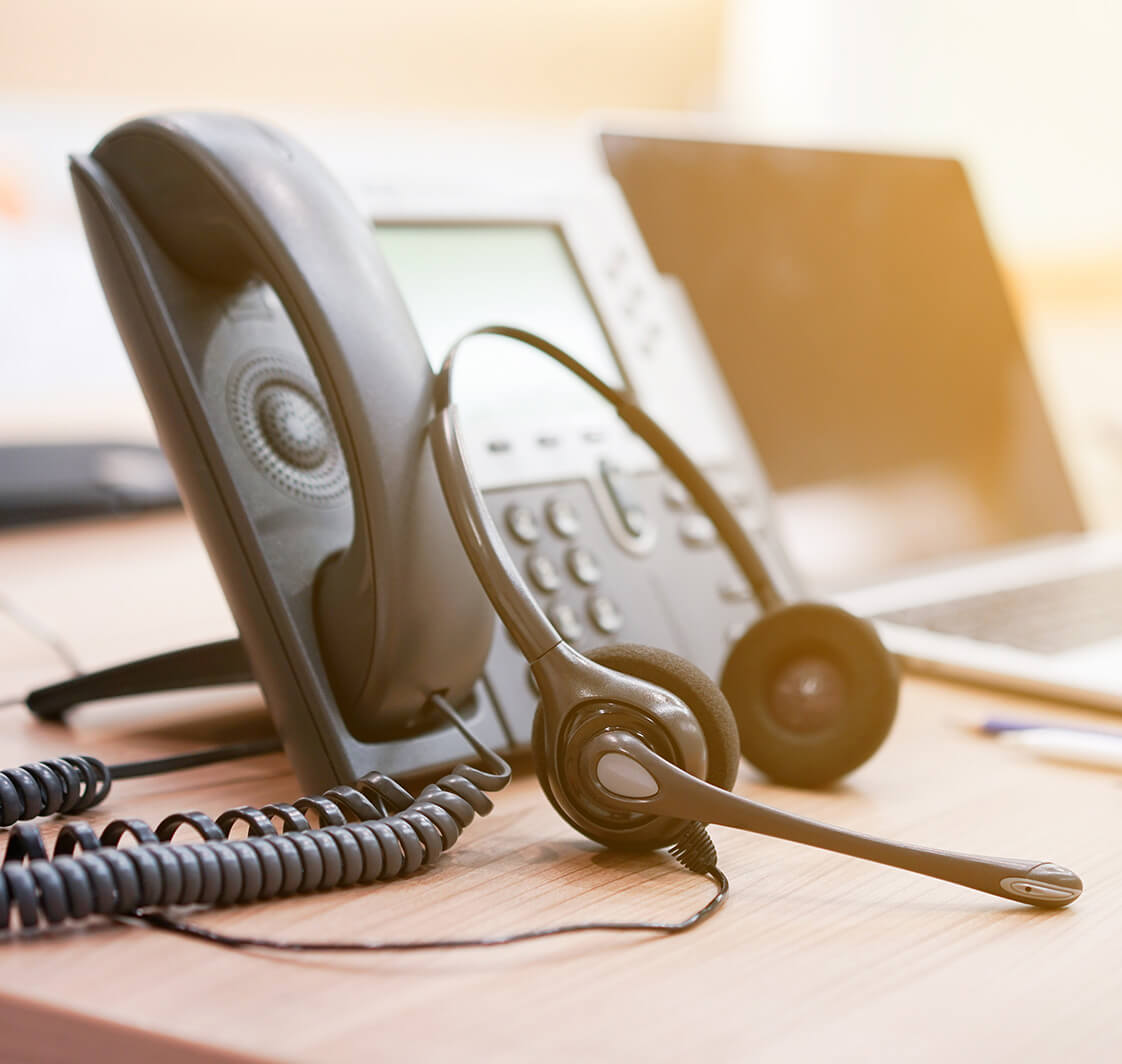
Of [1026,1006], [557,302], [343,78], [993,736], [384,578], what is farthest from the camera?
[343,78]

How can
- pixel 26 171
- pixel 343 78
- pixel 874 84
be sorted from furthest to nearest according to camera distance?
pixel 874 84, pixel 343 78, pixel 26 171

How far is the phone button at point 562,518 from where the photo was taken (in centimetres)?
54

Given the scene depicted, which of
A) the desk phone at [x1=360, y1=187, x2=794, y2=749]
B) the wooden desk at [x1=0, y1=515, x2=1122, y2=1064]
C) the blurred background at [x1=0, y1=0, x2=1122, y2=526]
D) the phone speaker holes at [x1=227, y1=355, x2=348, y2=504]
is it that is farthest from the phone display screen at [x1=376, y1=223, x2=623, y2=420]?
the blurred background at [x1=0, y1=0, x2=1122, y2=526]

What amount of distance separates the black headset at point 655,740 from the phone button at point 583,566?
11cm

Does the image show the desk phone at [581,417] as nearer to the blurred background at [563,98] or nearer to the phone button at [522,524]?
the phone button at [522,524]

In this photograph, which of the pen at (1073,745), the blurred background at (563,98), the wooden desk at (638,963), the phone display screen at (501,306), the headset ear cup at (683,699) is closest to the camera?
the wooden desk at (638,963)

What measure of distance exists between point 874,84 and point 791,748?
166 cm

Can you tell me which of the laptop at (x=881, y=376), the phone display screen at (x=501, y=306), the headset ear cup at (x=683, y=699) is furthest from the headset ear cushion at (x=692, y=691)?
the laptop at (x=881, y=376)

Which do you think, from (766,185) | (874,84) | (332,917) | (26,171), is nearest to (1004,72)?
(874,84)

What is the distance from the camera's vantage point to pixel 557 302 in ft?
2.09

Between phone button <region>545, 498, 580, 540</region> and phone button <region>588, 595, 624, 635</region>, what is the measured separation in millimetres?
31

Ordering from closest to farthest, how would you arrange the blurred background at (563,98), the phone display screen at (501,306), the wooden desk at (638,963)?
the wooden desk at (638,963)
the phone display screen at (501,306)
the blurred background at (563,98)

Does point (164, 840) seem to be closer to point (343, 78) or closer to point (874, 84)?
point (343, 78)

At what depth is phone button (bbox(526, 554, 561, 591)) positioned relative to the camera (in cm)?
51
